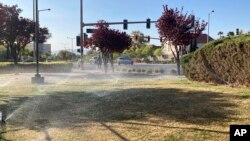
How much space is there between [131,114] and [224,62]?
4.91m

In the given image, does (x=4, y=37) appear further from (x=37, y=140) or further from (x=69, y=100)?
(x=37, y=140)

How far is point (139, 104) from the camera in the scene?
37.1 ft

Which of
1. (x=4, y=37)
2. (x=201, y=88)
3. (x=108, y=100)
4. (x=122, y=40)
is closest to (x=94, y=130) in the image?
(x=108, y=100)

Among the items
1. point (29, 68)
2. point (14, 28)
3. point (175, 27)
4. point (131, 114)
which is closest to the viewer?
point (131, 114)

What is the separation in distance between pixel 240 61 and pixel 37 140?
23.0ft

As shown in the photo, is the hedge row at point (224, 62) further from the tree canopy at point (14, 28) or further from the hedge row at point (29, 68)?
the tree canopy at point (14, 28)

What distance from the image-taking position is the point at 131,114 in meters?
10.1

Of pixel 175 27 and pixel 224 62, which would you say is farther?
pixel 175 27

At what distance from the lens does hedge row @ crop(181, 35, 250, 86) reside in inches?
508

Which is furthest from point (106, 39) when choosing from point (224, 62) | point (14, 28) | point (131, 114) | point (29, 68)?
point (131, 114)

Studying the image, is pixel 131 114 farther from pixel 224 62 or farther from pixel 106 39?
pixel 106 39

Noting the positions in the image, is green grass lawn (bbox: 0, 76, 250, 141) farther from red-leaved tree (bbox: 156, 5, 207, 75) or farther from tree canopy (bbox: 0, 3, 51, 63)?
tree canopy (bbox: 0, 3, 51, 63)

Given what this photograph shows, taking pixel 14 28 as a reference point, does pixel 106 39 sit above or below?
below

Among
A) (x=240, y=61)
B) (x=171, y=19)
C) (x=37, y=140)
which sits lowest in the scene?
(x=37, y=140)
